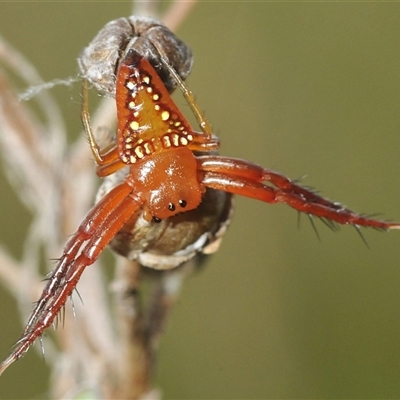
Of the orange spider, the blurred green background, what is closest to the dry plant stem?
the orange spider

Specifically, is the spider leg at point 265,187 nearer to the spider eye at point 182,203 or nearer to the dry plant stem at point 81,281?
the spider eye at point 182,203

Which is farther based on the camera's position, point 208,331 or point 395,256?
point 208,331

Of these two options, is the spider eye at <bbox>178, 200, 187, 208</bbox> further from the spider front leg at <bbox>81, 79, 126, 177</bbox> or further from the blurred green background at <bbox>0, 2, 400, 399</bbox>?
the blurred green background at <bbox>0, 2, 400, 399</bbox>

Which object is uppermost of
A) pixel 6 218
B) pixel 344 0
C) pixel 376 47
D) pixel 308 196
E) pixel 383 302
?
pixel 344 0

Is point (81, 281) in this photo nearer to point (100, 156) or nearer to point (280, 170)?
point (100, 156)

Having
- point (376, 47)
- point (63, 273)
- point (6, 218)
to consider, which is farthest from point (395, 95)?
point (63, 273)

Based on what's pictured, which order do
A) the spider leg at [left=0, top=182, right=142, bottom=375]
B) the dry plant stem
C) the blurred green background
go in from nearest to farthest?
1. the spider leg at [left=0, top=182, right=142, bottom=375]
2. the dry plant stem
3. the blurred green background

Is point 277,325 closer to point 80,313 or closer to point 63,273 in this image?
point 80,313
